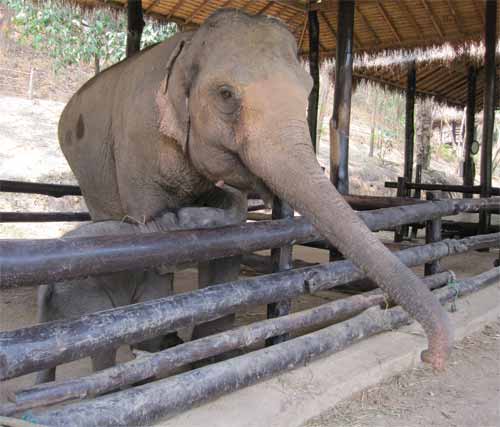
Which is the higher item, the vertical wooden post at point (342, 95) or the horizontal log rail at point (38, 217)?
the vertical wooden post at point (342, 95)

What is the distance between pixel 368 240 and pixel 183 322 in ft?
2.42

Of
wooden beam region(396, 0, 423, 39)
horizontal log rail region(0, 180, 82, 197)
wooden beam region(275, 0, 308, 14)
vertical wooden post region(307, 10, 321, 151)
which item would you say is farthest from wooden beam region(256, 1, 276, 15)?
horizontal log rail region(0, 180, 82, 197)

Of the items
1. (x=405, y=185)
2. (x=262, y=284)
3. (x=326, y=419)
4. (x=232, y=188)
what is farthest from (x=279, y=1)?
(x=326, y=419)

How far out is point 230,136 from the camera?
233cm

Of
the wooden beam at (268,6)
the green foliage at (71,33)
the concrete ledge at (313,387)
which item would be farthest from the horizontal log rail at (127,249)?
the green foliage at (71,33)

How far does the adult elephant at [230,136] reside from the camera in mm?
1769

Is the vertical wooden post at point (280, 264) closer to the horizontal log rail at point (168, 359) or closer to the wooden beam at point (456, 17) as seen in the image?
the horizontal log rail at point (168, 359)

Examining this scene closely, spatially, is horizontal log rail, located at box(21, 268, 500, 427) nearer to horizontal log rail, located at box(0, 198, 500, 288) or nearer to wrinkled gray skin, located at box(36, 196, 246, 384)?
wrinkled gray skin, located at box(36, 196, 246, 384)

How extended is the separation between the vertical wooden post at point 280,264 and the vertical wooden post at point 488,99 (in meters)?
4.83

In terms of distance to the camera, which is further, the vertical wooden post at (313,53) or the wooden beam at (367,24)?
the wooden beam at (367,24)

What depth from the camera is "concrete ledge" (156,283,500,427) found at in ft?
6.25

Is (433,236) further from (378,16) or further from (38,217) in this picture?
(378,16)

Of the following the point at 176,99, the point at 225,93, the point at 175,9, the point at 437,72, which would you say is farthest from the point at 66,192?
the point at 437,72

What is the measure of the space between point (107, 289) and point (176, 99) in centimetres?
95
